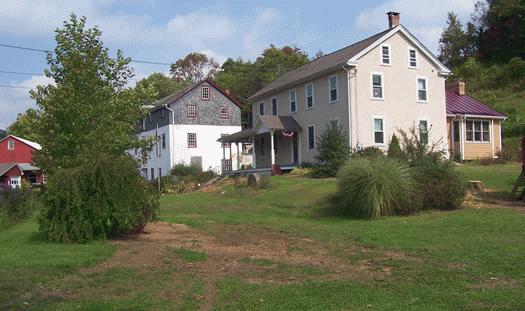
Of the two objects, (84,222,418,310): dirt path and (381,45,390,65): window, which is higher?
(381,45,390,65): window

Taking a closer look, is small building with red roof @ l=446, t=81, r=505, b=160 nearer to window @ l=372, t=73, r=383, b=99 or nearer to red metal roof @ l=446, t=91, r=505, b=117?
red metal roof @ l=446, t=91, r=505, b=117

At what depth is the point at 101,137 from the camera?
62.1 feet

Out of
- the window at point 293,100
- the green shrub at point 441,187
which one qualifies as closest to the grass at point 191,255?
the green shrub at point 441,187

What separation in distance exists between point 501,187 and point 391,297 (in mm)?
15997

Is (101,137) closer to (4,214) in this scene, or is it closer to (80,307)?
(4,214)

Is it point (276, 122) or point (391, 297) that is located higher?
point (276, 122)

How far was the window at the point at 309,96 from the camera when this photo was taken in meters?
35.4

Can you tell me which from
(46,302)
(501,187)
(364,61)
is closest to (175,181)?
(364,61)

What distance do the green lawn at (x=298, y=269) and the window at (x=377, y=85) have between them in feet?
55.1

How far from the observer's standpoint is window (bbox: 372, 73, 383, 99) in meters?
32.6

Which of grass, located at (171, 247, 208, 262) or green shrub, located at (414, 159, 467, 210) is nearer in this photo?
grass, located at (171, 247, 208, 262)

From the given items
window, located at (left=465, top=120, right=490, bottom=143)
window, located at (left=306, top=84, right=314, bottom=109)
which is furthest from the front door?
window, located at (left=465, top=120, right=490, bottom=143)

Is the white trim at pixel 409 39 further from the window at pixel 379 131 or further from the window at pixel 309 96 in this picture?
the window at pixel 309 96

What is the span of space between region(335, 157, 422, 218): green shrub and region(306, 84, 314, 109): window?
17372 millimetres
